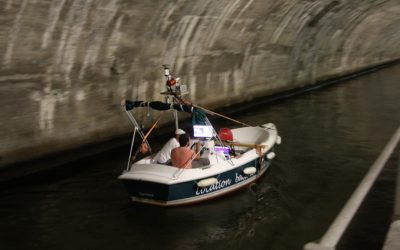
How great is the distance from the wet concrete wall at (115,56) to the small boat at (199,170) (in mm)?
2289

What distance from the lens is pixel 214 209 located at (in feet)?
28.8

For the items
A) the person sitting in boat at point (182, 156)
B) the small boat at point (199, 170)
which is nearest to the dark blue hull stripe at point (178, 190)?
the small boat at point (199, 170)

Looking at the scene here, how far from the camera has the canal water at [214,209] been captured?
723cm

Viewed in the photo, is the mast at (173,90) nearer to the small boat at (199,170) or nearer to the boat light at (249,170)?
the small boat at (199,170)

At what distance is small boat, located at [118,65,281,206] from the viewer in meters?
8.41

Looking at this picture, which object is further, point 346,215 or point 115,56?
point 115,56

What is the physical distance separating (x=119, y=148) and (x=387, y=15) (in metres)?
21.6

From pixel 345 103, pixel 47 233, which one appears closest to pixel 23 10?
pixel 47 233

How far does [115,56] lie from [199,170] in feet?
16.1

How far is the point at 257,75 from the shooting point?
2044 centimetres

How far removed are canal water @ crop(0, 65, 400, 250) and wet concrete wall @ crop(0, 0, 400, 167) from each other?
108 cm

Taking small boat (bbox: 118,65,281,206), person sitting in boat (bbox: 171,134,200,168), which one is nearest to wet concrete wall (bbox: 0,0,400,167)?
small boat (bbox: 118,65,281,206)

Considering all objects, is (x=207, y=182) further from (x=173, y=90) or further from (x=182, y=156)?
(x=173, y=90)

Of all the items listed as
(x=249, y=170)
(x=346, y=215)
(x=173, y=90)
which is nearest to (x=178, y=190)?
(x=249, y=170)
